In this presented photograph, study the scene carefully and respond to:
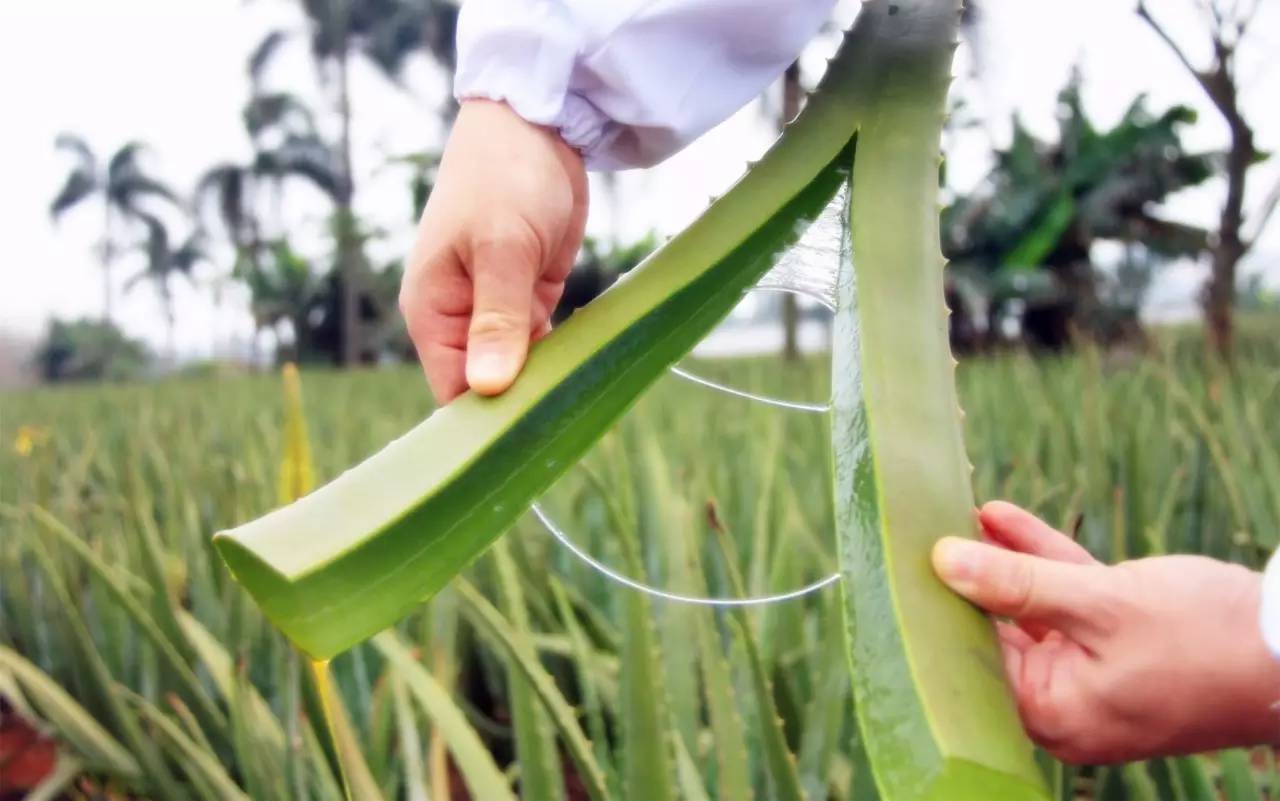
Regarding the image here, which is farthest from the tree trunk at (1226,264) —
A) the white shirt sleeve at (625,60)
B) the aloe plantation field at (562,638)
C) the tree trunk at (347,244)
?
the tree trunk at (347,244)

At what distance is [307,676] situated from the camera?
0.63 m

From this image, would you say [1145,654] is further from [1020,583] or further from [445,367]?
[445,367]

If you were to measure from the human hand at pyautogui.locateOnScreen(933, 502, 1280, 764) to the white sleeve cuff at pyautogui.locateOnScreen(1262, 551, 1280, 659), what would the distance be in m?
0.01

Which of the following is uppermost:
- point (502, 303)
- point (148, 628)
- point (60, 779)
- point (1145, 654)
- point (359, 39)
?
point (359, 39)

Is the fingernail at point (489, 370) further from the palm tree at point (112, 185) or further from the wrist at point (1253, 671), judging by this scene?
the palm tree at point (112, 185)

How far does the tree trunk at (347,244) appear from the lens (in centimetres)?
1016

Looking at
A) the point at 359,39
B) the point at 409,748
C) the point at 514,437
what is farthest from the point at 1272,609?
the point at 359,39

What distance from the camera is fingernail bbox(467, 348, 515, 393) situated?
32 cm

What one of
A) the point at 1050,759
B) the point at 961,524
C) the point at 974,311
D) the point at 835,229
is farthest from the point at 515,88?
the point at 974,311

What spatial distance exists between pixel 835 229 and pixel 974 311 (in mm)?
6392

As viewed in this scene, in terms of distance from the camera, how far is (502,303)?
37cm

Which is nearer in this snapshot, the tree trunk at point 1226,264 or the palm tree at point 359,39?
the tree trunk at point 1226,264

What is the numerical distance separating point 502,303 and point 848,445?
139 millimetres

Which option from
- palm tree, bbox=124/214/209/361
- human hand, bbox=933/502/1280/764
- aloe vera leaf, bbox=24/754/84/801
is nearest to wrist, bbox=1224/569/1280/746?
human hand, bbox=933/502/1280/764
